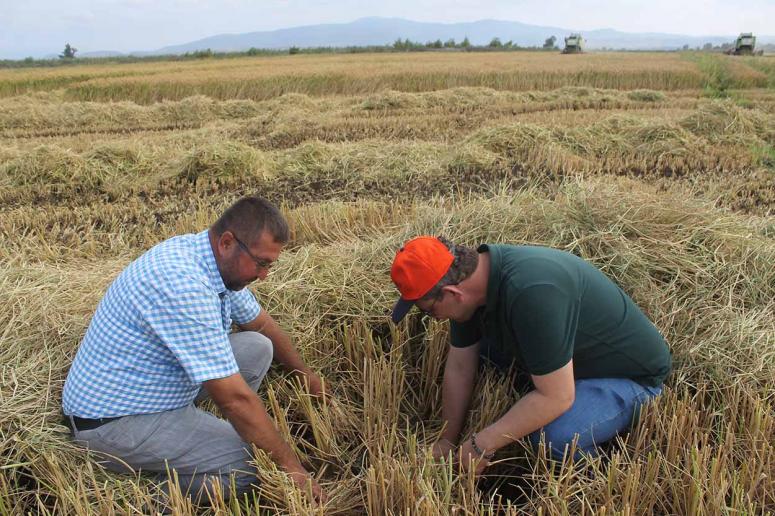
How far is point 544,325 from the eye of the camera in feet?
6.69

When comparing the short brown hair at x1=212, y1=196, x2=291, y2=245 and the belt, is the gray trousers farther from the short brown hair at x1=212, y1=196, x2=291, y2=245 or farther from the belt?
the short brown hair at x1=212, y1=196, x2=291, y2=245

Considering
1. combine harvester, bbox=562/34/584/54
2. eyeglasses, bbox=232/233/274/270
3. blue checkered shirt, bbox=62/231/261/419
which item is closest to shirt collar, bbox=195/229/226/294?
blue checkered shirt, bbox=62/231/261/419

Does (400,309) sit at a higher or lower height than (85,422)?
higher

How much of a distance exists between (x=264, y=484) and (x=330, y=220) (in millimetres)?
3312

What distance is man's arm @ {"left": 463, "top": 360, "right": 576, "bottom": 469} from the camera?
2127 millimetres

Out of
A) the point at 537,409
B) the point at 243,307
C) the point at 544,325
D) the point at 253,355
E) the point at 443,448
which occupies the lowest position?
the point at 443,448

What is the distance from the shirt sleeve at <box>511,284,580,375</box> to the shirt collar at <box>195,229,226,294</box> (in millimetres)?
1208

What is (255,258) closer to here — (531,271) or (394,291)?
(531,271)

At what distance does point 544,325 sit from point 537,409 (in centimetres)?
35

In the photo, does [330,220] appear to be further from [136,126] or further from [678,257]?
[136,126]

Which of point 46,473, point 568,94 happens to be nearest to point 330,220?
point 46,473

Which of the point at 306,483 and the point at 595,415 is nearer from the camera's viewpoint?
the point at 306,483

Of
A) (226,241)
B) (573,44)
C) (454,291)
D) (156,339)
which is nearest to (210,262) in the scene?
(226,241)

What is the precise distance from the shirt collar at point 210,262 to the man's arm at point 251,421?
40cm
